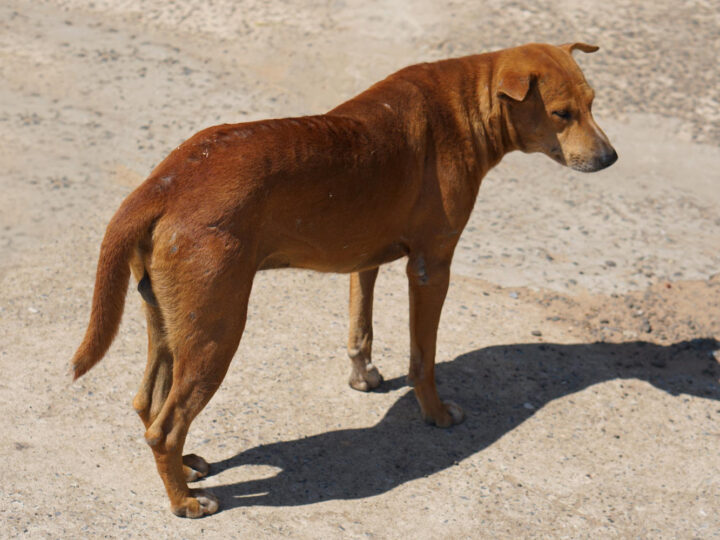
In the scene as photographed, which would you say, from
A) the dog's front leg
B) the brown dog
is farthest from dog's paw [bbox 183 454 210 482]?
the dog's front leg

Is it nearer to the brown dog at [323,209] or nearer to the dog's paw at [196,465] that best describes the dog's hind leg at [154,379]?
the brown dog at [323,209]

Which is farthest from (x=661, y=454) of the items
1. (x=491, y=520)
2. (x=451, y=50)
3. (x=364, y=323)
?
(x=451, y=50)

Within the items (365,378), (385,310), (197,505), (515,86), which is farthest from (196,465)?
(515,86)

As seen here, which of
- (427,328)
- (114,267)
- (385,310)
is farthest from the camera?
(385,310)

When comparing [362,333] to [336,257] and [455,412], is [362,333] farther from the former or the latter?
[336,257]

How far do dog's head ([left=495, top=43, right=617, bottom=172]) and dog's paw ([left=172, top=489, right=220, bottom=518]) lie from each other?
9.52ft

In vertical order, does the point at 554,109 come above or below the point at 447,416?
above

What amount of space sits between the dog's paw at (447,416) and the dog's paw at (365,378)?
481 millimetres

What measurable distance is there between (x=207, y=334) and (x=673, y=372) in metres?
3.92

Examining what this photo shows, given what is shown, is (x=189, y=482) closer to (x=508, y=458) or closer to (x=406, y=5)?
(x=508, y=458)

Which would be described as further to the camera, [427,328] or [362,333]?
[362,333]

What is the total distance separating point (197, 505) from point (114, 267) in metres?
1.49

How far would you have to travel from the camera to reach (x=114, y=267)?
4492 mm

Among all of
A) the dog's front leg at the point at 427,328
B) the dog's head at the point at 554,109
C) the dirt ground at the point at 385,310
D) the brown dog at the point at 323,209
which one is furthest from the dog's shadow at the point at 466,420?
the dog's head at the point at 554,109
